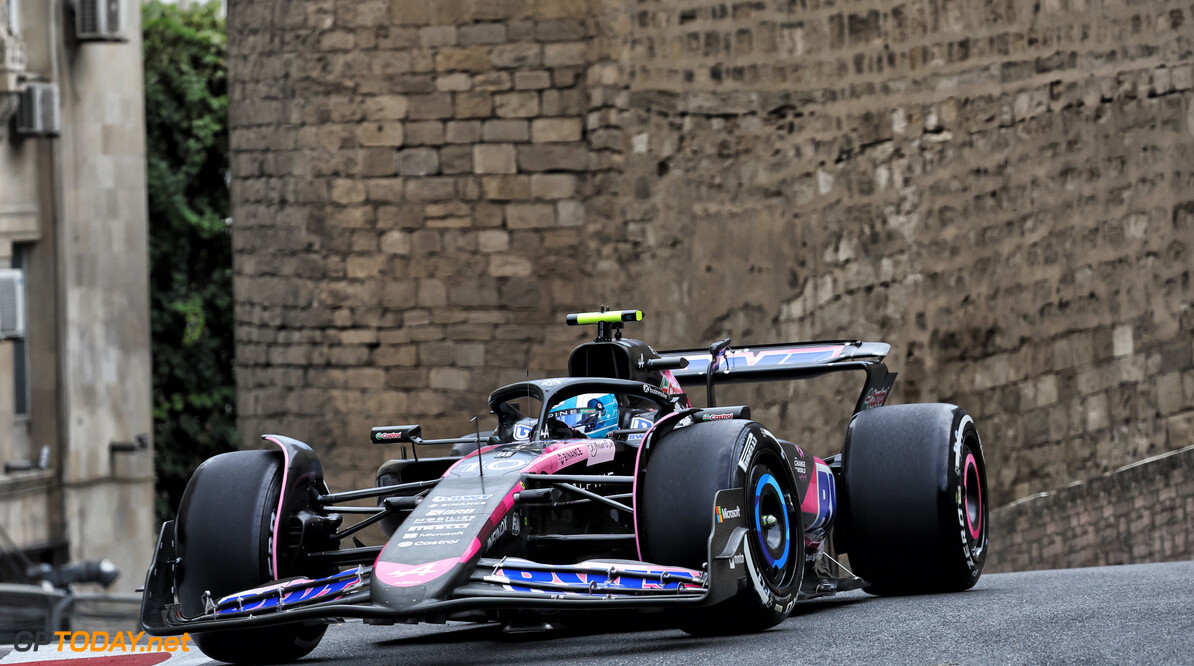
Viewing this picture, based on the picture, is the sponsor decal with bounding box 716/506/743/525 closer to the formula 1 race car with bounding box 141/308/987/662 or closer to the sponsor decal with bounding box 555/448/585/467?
the formula 1 race car with bounding box 141/308/987/662

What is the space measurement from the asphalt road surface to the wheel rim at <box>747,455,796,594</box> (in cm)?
22

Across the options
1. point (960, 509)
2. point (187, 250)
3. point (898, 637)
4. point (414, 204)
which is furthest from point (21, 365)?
point (898, 637)

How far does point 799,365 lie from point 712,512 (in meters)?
2.58

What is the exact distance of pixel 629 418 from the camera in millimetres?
7148

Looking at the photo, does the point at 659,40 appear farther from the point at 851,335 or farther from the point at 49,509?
the point at 49,509

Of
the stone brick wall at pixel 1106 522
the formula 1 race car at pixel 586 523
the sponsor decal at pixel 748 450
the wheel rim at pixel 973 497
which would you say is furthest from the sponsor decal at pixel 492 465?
the stone brick wall at pixel 1106 522

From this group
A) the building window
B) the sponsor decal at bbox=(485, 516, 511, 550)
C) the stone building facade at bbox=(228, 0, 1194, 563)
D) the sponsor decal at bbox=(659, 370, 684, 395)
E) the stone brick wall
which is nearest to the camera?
the sponsor decal at bbox=(485, 516, 511, 550)

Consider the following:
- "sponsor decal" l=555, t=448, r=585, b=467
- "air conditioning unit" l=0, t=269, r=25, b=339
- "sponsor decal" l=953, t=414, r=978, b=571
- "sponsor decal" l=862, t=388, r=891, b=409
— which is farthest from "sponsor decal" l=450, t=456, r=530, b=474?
"air conditioning unit" l=0, t=269, r=25, b=339

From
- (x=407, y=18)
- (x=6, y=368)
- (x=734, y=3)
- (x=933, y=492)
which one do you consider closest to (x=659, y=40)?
(x=734, y=3)

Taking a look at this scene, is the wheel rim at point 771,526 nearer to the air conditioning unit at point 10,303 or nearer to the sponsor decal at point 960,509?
the sponsor decal at point 960,509

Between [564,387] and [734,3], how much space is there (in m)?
7.27

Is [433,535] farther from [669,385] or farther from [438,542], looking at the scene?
[669,385]

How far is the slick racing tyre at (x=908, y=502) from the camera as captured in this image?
292 inches

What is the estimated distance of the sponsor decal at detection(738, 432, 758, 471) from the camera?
6086 millimetres
